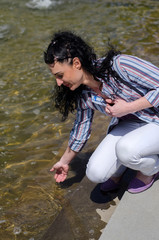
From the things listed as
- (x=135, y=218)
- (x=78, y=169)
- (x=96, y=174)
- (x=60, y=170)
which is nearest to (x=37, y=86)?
(x=78, y=169)

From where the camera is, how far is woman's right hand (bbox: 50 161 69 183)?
3.03 meters

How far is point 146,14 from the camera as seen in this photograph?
8.26 meters

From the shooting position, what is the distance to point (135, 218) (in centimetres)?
248

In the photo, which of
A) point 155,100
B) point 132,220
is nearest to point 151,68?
point 155,100

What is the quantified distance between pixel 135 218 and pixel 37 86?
3.34 meters

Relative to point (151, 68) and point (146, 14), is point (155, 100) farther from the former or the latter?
point (146, 14)

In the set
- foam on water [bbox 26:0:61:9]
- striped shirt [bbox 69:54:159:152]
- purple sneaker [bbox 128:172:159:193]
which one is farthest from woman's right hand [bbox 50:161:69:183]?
foam on water [bbox 26:0:61:9]

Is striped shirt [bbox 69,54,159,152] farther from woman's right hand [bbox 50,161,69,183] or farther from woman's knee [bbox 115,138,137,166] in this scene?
woman's knee [bbox 115,138,137,166]

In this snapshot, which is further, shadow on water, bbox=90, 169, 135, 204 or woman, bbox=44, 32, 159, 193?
shadow on water, bbox=90, 169, 135, 204

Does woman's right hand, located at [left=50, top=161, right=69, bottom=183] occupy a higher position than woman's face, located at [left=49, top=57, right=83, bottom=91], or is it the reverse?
woman's face, located at [left=49, top=57, right=83, bottom=91]

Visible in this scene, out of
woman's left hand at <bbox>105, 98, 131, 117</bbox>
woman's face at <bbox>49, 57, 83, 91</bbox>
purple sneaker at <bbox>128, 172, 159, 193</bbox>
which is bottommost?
purple sneaker at <bbox>128, 172, 159, 193</bbox>

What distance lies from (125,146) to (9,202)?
4.41 feet

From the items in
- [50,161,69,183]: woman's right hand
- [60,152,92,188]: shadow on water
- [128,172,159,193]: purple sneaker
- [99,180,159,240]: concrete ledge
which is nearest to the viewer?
[99,180,159,240]: concrete ledge

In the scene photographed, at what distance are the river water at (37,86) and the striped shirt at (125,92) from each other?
74 cm
